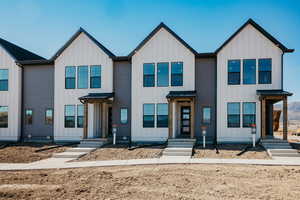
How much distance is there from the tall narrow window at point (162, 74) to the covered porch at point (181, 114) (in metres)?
0.90

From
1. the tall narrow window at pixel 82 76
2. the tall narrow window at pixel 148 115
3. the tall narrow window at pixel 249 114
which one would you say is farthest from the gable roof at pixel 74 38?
the tall narrow window at pixel 249 114

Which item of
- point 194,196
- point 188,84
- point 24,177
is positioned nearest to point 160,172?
point 194,196

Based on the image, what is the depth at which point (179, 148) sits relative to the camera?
14.9 metres

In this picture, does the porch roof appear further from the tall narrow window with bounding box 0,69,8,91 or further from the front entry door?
the tall narrow window with bounding box 0,69,8,91

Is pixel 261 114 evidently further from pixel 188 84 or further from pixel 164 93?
pixel 164 93

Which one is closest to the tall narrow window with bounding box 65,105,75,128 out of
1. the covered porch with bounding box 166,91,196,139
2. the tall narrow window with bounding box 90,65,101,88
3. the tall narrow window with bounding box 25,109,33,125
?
the tall narrow window with bounding box 90,65,101,88

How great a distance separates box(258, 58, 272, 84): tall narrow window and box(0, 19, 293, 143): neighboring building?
0.20 ft

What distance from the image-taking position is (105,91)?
18.5 m

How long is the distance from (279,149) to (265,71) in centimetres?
539

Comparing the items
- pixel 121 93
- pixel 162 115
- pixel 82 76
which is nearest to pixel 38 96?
pixel 82 76

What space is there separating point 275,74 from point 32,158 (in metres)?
15.9

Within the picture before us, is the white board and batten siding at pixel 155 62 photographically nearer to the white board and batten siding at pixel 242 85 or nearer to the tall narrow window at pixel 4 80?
the white board and batten siding at pixel 242 85

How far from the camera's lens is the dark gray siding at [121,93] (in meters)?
18.2

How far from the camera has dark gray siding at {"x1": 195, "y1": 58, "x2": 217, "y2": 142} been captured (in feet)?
56.6
